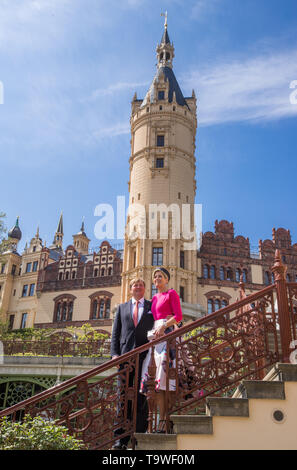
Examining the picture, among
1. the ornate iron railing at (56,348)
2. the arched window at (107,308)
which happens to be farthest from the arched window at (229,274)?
the ornate iron railing at (56,348)

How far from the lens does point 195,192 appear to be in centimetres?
3803

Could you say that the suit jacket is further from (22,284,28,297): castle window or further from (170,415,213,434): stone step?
(22,284,28,297): castle window

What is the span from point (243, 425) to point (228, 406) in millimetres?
251

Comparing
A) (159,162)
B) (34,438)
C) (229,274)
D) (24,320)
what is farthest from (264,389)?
(24,320)

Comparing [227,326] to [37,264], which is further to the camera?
[37,264]

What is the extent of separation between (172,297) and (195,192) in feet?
109

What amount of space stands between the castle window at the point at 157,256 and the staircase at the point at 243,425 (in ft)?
94.9

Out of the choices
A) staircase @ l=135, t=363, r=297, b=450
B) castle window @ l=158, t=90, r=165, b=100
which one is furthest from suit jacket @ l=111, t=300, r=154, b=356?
castle window @ l=158, t=90, r=165, b=100

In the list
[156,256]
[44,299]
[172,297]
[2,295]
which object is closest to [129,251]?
[156,256]

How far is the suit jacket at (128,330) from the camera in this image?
5.53 m

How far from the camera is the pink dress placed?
498 cm

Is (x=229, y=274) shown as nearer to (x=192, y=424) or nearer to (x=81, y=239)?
(x=81, y=239)
